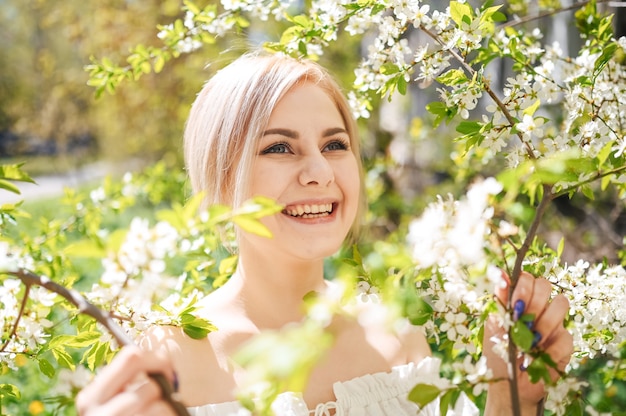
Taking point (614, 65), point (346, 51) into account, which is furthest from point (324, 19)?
point (346, 51)

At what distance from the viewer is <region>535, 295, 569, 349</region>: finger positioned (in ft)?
3.76

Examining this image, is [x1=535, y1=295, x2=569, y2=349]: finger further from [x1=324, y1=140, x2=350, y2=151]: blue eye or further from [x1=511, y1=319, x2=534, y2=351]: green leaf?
[x1=324, y1=140, x2=350, y2=151]: blue eye

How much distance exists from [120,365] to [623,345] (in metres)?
1.19

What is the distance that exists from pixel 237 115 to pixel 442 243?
107 cm

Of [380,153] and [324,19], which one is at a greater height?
[324,19]

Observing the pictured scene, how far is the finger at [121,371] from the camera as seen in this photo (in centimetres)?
90

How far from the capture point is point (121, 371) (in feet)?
2.96

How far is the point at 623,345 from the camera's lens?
149 cm

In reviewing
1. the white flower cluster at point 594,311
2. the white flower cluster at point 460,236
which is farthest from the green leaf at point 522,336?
the white flower cluster at point 594,311

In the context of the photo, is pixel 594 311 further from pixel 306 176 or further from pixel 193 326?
pixel 193 326

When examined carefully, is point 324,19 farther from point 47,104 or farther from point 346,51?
point 47,104

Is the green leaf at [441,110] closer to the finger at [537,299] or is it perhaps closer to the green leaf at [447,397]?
the finger at [537,299]

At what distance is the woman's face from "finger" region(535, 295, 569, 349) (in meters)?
0.70

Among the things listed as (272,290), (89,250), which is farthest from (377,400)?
(89,250)
